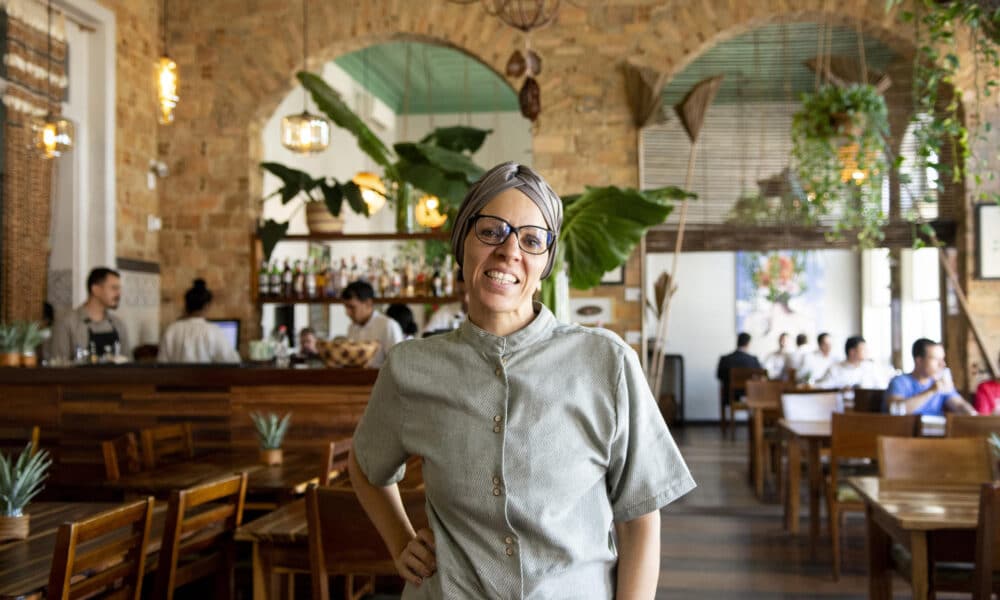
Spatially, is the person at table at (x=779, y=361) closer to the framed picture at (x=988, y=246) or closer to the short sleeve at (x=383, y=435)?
the framed picture at (x=988, y=246)

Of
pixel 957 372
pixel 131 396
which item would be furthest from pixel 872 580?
pixel 957 372

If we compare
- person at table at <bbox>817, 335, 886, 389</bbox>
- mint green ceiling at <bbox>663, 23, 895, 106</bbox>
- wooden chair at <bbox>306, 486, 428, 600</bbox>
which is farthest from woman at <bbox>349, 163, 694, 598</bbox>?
mint green ceiling at <bbox>663, 23, 895, 106</bbox>

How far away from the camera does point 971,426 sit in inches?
210

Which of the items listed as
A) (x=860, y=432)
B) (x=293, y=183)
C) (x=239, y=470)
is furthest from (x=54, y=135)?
(x=860, y=432)

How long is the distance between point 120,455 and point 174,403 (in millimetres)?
665

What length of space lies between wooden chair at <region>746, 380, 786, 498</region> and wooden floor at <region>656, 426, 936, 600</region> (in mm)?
211

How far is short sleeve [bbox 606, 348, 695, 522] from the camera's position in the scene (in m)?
1.57

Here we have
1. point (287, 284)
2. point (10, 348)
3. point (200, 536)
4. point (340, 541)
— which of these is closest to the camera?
point (340, 541)

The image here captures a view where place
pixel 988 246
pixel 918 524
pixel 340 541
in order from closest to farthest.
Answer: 1. pixel 340 541
2. pixel 918 524
3. pixel 988 246

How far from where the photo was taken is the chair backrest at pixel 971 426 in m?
5.29

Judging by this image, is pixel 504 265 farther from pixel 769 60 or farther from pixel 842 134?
pixel 769 60

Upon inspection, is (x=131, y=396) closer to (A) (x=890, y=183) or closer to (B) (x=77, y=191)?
(B) (x=77, y=191)

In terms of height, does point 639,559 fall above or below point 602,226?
below

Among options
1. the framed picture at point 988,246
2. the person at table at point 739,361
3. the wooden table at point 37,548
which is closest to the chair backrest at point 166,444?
the wooden table at point 37,548
